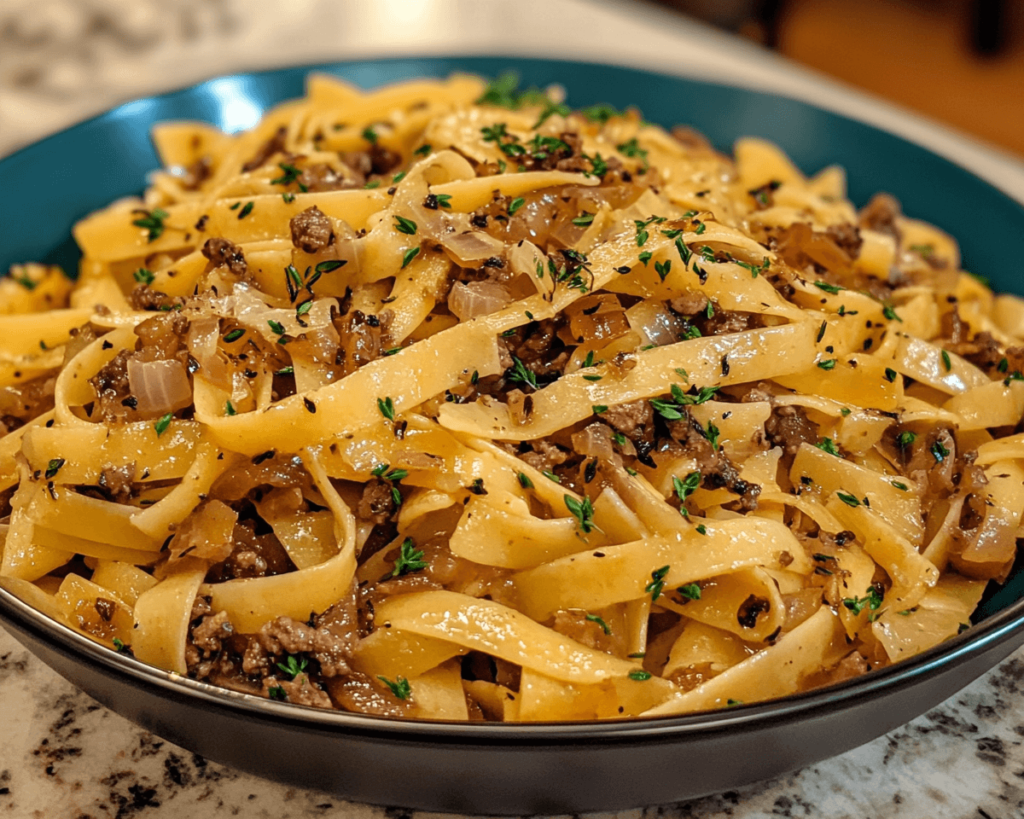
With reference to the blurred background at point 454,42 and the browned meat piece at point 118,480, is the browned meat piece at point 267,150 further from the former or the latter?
the blurred background at point 454,42

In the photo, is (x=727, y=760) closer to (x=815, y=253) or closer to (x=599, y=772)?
(x=599, y=772)

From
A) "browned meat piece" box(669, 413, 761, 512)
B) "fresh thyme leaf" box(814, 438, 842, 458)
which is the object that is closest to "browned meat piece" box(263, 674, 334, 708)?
"browned meat piece" box(669, 413, 761, 512)

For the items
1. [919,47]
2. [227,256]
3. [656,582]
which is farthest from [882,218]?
[919,47]

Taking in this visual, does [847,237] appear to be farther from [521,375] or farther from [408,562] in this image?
[408,562]

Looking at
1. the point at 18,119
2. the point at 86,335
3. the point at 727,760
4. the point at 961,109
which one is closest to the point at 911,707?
the point at 727,760

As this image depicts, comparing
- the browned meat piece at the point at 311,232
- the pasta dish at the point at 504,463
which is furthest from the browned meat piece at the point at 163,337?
the browned meat piece at the point at 311,232
